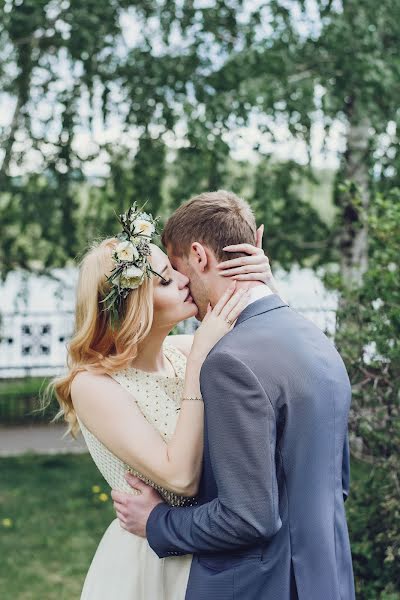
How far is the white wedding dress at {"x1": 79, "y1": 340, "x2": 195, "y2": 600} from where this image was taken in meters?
2.98

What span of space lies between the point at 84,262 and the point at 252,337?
0.87 metres

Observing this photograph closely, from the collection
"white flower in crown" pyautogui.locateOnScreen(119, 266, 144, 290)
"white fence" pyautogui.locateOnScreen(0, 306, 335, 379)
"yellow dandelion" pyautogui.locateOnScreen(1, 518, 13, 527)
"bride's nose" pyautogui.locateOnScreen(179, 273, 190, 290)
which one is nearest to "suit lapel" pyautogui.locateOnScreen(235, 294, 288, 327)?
"bride's nose" pyautogui.locateOnScreen(179, 273, 190, 290)

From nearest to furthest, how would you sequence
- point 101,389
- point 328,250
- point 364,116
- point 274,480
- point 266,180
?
point 274,480 < point 101,389 < point 364,116 < point 266,180 < point 328,250

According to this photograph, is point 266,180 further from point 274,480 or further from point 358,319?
point 274,480

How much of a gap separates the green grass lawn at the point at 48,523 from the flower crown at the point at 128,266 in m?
3.44

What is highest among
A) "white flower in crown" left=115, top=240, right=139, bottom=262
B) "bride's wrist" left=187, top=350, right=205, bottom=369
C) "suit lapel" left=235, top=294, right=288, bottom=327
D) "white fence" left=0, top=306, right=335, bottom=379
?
"white flower in crown" left=115, top=240, right=139, bottom=262

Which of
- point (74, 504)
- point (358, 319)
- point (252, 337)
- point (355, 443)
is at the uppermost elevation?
point (252, 337)

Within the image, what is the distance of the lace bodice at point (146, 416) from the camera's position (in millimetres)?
2979

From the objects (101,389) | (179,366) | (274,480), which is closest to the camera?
(274,480)

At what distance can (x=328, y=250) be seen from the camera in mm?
8727

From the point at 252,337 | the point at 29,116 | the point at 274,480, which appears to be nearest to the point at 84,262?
the point at 252,337

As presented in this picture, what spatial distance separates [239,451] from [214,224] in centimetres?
77

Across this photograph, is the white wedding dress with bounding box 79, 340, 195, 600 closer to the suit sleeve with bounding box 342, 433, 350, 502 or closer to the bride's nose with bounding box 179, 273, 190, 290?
the bride's nose with bounding box 179, 273, 190, 290

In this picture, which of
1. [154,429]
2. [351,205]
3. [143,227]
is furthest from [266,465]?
[351,205]
